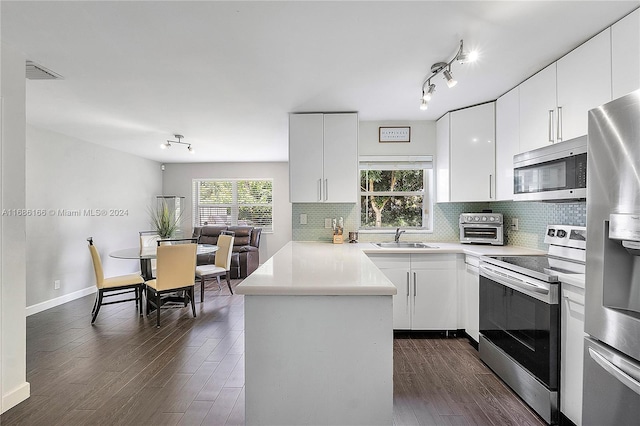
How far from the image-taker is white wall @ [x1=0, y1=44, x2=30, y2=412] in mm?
1951

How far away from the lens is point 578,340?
5.45 feet

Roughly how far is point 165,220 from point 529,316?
611cm

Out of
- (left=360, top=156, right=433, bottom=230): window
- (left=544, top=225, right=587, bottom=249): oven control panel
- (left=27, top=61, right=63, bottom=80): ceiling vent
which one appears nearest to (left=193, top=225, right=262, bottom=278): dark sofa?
(left=360, top=156, right=433, bottom=230): window

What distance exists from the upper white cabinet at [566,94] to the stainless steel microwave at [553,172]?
0.11m

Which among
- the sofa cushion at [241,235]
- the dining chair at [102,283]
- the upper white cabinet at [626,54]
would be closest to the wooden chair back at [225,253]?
the dining chair at [102,283]

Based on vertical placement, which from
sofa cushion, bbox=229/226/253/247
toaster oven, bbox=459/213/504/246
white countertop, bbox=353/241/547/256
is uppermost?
toaster oven, bbox=459/213/504/246

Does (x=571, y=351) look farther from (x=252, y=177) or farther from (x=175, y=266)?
(x=252, y=177)

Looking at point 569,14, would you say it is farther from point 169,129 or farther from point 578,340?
point 169,129

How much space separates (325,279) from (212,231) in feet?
18.2

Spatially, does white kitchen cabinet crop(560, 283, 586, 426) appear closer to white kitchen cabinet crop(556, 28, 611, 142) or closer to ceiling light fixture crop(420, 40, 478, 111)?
white kitchen cabinet crop(556, 28, 611, 142)

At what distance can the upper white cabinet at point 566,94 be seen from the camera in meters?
1.81

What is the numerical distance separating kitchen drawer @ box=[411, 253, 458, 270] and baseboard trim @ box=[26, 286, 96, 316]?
4.59 m

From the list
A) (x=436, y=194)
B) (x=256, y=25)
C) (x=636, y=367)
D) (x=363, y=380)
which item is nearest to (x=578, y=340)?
(x=636, y=367)

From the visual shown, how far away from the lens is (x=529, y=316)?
1.95 m
